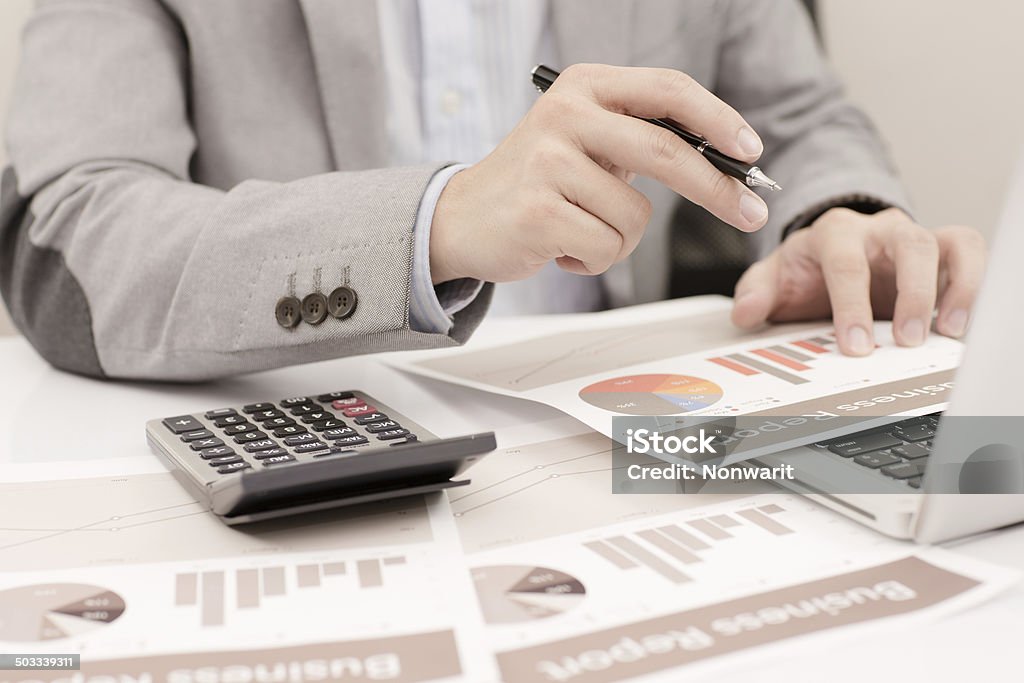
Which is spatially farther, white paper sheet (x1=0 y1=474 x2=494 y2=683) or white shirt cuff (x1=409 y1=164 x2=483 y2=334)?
white shirt cuff (x1=409 y1=164 x2=483 y2=334)

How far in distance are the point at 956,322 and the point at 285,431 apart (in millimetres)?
453

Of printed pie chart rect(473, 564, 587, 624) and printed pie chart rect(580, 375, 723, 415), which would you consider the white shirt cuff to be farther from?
printed pie chart rect(473, 564, 587, 624)

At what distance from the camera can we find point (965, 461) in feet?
1.20

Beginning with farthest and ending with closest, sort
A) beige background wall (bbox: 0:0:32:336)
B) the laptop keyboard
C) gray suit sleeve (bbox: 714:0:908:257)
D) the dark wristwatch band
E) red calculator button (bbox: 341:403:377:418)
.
→ beige background wall (bbox: 0:0:32:336) → gray suit sleeve (bbox: 714:0:908:257) → the dark wristwatch band → red calculator button (bbox: 341:403:377:418) → the laptop keyboard

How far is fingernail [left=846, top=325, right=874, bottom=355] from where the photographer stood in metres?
0.59

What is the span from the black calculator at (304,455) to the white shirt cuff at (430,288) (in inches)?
2.6

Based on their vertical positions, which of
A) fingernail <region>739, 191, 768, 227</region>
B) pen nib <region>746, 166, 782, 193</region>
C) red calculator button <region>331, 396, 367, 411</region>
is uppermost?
pen nib <region>746, 166, 782, 193</region>

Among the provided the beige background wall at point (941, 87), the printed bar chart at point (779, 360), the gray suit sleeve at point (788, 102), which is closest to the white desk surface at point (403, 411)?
the printed bar chart at point (779, 360)

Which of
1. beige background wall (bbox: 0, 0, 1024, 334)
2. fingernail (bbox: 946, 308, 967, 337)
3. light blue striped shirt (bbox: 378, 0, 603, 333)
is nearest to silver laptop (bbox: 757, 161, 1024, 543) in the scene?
fingernail (bbox: 946, 308, 967, 337)

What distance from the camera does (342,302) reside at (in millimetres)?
553

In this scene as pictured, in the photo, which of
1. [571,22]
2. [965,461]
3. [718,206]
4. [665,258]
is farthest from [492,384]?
[665,258]

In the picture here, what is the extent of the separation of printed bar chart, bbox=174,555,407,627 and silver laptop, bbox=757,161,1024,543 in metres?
0.19

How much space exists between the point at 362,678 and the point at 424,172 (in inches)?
13.6

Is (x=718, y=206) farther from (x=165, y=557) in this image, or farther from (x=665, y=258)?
(x=665, y=258)
